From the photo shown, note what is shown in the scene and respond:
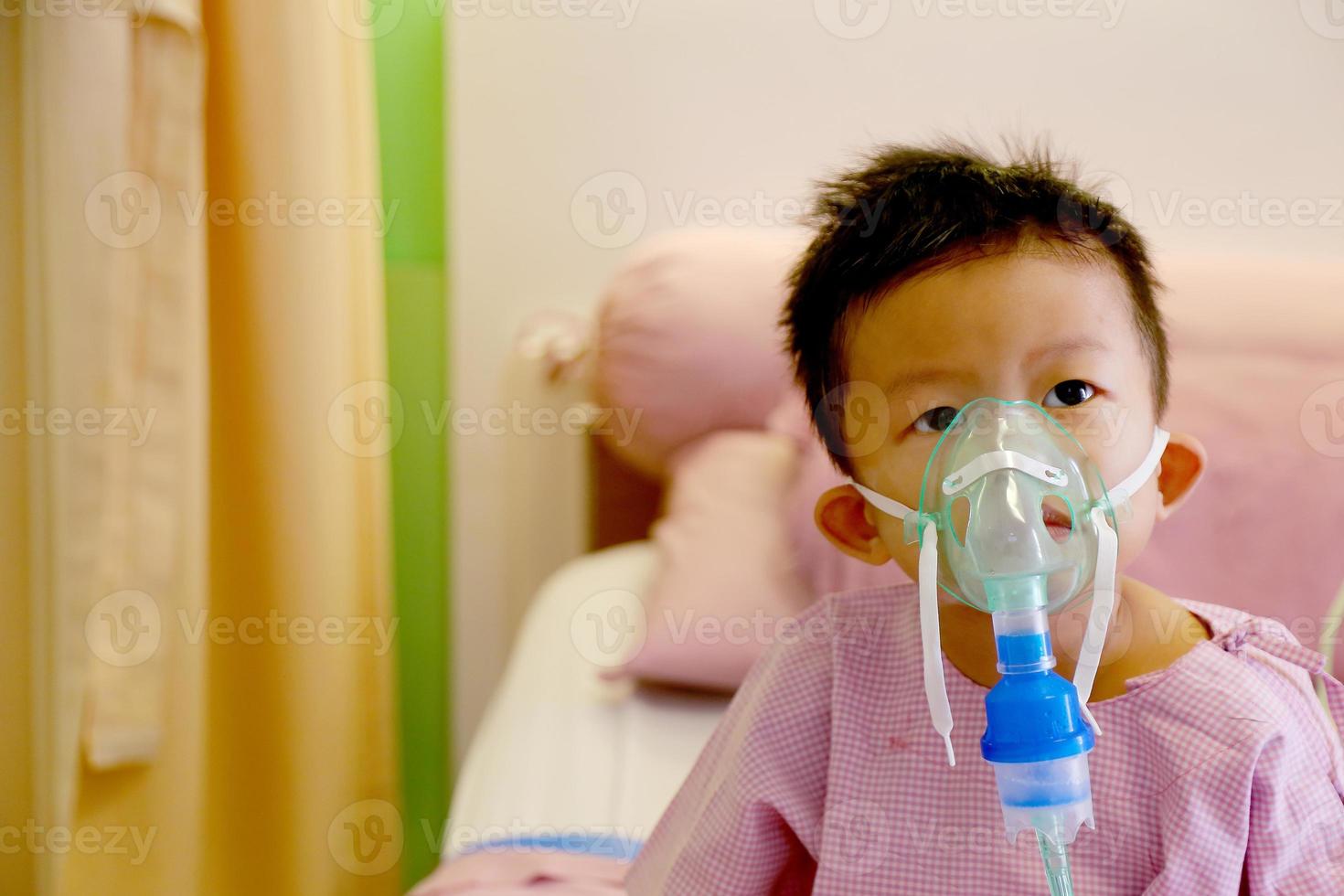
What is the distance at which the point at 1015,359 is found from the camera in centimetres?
73

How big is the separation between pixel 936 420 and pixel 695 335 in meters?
0.86

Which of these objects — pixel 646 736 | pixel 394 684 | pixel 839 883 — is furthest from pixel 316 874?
pixel 839 883

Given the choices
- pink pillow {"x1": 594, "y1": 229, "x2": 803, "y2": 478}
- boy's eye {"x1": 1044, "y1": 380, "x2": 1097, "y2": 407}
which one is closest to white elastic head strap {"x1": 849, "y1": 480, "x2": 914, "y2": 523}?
boy's eye {"x1": 1044, "y1": 380, "x2": 1097, "y2": 407}

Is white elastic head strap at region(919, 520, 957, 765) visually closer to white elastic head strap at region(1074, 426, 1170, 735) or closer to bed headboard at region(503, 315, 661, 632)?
white elastic head strap at region(1074, 426, 1170, 735)

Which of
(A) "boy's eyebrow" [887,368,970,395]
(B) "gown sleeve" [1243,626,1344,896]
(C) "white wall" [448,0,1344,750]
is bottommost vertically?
(B) "gown sleeve" [1243,626,1344,896]

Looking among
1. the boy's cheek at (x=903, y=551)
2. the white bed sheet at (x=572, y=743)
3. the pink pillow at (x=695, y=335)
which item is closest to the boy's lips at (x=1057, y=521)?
the boy's cheek at (x=903, y=551)

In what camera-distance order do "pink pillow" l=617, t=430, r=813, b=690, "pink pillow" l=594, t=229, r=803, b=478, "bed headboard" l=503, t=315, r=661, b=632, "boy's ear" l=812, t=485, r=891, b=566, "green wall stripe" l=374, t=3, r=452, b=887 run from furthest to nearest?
"green wall stripe" l=374, t=3, r=452, b=887
"bed headboard" l=503, t=315, r=661, b=632
"pink pillow" l=594, t=229, r=803, b=478
"pink pillow" l=617, t=430, r=813, b=690
"boy's ear" l=812, t=485, r=891, b=566

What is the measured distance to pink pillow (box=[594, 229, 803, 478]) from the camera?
159 centimetres

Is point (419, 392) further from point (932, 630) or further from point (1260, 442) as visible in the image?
point (932, 630)

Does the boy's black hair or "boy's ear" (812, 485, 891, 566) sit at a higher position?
the boy's black hair

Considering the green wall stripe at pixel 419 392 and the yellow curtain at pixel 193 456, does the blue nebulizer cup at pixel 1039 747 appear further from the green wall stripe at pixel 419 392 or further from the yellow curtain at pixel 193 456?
the green wall stripe at pixel 419 392

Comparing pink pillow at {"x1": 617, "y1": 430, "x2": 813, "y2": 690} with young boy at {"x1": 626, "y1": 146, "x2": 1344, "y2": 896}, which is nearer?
young boy at {"x1": 626, "y1": 146, "x2": 1344, "y2": 896}

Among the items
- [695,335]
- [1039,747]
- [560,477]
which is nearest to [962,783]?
[1039,747]

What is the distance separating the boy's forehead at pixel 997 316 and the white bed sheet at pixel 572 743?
0.59 metres
